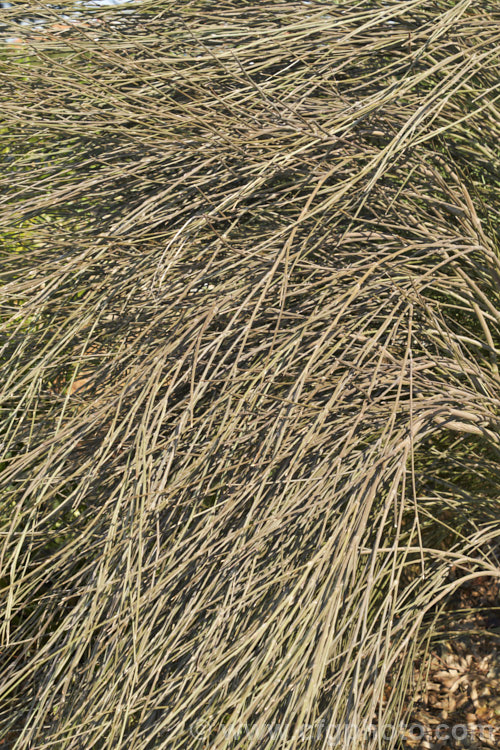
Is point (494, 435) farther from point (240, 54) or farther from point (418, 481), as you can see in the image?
point (240, 54)

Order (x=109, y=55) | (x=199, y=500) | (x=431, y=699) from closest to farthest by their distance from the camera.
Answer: (x=199, y=500) → (x=109, y=55) → (x=431, y=699)

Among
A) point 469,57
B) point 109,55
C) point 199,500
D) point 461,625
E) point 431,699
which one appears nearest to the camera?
point 199,500

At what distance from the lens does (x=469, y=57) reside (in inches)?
77.9


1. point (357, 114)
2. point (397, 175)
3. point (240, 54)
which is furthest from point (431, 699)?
point (240, 54)

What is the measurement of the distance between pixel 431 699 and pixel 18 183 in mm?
2729

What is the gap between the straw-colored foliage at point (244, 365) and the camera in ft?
5.39

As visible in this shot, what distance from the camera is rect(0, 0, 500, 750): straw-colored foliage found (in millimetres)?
1642

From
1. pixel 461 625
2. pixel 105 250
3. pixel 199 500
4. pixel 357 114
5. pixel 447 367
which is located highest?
pixel 357 114

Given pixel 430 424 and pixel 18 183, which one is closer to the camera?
pixel 430 424

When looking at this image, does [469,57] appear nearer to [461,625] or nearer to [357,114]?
[357,114]

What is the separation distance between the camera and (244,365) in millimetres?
2051

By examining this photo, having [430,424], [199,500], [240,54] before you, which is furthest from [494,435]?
[240,54]

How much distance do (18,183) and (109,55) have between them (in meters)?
0.49

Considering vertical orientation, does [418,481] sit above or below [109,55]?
below
